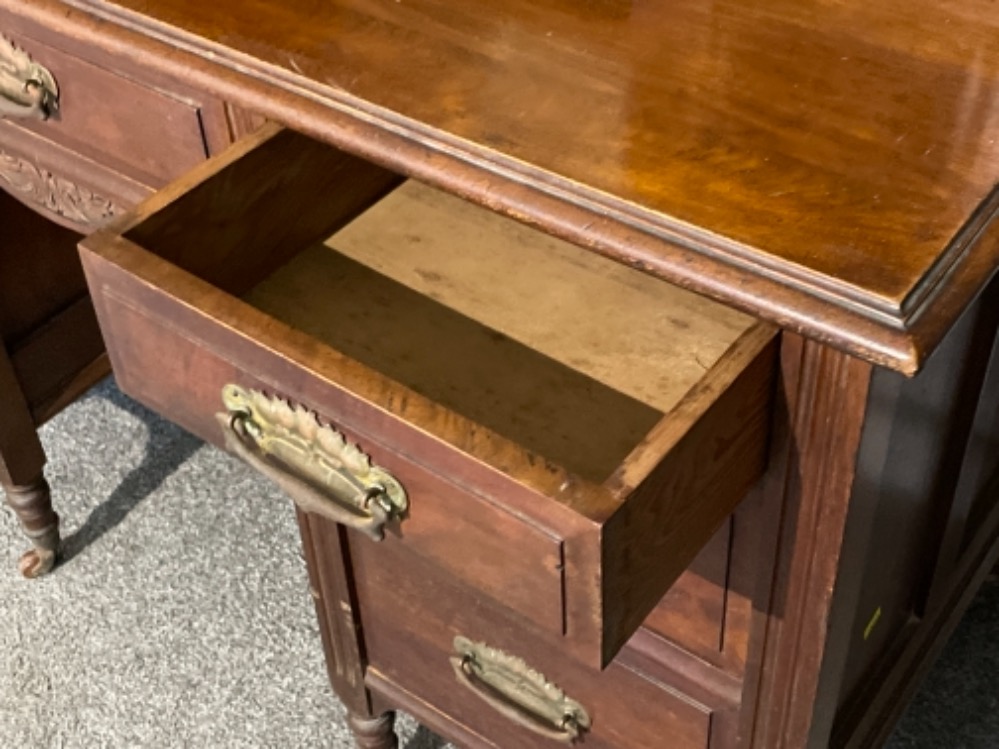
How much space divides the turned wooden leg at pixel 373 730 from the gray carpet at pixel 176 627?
0.09 metres

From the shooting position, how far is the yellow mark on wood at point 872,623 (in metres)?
0.90

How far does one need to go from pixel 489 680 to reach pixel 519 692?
1.0 inches

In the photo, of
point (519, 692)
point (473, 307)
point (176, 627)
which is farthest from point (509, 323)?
point (176, 627)

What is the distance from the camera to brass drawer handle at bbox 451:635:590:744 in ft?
2.94

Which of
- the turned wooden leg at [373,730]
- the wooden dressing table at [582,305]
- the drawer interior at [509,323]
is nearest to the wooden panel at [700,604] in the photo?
the wooden dressing table at [582,305]

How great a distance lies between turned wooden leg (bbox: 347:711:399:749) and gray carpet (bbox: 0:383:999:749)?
0.09m

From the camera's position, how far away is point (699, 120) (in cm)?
65

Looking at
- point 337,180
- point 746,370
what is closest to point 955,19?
point 746,370

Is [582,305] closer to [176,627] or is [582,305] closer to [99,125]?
[99,125]

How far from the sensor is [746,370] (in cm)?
60

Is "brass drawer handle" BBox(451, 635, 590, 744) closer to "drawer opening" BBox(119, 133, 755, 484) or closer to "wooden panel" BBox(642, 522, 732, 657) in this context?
"wooden panel" BBox(642, 522, 732, 657)

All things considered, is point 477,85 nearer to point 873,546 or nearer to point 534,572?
point 534,572

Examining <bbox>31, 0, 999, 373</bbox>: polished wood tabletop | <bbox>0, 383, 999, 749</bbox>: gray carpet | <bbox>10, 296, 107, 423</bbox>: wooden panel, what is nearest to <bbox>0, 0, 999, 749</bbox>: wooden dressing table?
<bbox>31, 0, 999, 373</bbox>: polished wood tabletop

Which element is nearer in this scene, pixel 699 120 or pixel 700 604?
pixel 699 120
